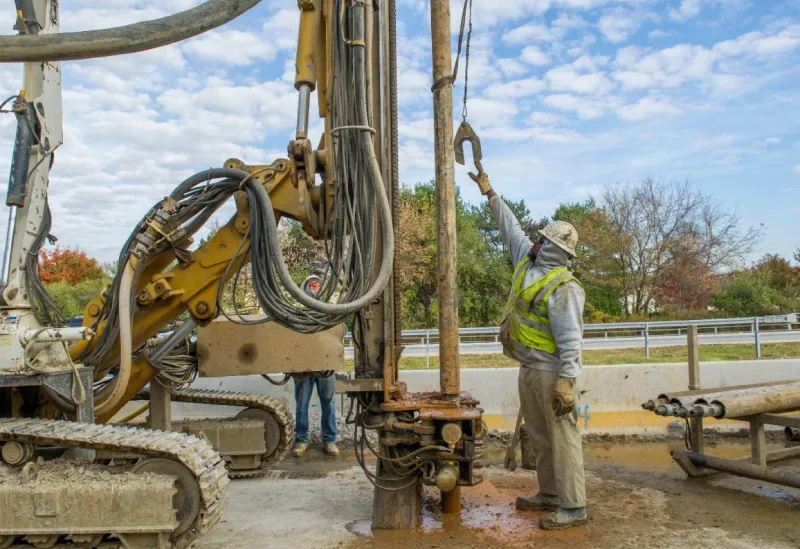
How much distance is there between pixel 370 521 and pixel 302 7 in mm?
3591

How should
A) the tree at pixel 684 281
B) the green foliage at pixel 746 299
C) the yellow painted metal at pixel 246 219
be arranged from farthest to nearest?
1. the tree at pixel 684 281
2. the green foliage at pixel 746 299
3. the yellow painted metal at pixel 246 219

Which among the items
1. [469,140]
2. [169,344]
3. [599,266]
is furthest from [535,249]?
[599,266]

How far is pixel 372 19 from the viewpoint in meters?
4.59

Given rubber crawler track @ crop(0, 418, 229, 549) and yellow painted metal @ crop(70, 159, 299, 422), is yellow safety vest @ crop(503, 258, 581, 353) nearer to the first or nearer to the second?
yellow painted metal @ crop(70, 159, 299, 422)

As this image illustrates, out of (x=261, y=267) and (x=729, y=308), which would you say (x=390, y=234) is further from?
(x=729, y=308)

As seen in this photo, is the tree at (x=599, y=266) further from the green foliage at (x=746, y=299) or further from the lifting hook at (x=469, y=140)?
the lifting hook at (x=469, y=140)

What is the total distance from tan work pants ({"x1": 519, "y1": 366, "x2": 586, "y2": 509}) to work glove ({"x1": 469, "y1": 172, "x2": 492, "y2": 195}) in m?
1.42

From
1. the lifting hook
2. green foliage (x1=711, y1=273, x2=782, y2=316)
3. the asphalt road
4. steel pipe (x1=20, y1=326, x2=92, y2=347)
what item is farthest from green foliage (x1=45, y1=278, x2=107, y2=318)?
green foliage (x1=711, y1=273, x2=782, y2=316)

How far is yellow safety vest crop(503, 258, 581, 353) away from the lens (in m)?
4.73

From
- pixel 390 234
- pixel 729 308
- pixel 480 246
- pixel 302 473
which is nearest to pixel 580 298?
pixel 390 234

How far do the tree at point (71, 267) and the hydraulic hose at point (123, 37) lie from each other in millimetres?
27667

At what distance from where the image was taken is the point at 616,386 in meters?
7.49

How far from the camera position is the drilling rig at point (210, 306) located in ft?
13.1

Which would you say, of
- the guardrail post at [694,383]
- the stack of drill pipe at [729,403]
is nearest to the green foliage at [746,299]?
the guardrail post at [694,383]
